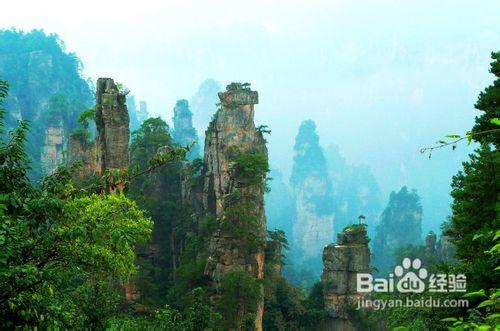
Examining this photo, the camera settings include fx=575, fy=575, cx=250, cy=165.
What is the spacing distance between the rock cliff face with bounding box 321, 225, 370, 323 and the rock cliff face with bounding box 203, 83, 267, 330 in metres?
5.02

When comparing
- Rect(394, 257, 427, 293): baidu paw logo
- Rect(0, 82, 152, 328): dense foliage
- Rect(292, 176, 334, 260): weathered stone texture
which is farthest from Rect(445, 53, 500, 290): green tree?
Rect(292, 176, 334, 260): weathered stone texture

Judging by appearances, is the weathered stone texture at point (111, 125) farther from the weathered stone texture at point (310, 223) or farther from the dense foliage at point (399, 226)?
the weathered stone texture at point (310, 223)

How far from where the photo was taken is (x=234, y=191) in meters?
31.6

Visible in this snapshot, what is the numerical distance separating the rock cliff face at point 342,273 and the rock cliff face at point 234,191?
5.02 metres

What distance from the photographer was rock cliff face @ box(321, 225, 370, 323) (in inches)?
1367

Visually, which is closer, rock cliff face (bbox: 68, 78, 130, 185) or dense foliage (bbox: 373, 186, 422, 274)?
rock cliff face (bbox: 68, 78, 130, 185)

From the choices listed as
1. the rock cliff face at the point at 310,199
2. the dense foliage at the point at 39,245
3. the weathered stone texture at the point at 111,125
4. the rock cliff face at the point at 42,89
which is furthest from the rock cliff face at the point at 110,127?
the rock cliff face at the point at 310,199

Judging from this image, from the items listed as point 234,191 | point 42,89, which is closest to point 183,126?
point 42,89

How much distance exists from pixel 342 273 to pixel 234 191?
8840 millimetres

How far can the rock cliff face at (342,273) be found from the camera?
114 ft

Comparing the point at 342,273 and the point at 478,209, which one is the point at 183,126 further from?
the point at 478,209

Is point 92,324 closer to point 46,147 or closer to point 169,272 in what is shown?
point 169,272

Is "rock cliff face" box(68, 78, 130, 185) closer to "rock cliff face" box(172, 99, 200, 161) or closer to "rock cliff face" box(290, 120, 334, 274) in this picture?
"rock cliff face" box(172, 99, 200, 161)

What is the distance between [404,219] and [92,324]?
71.8 meters
